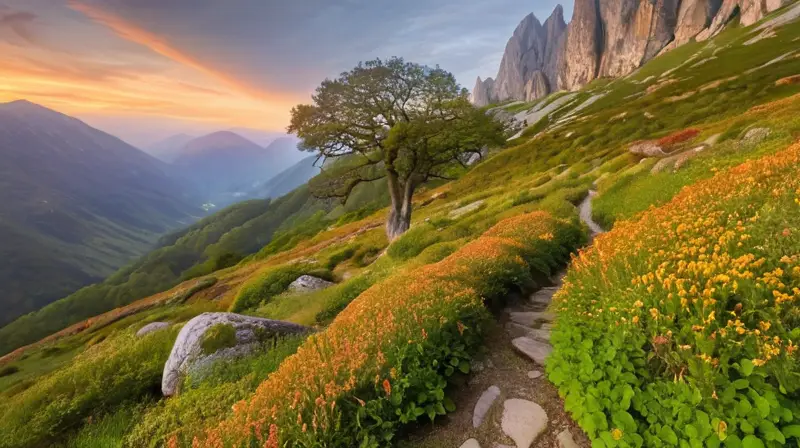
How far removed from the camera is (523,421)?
5473 millimetres

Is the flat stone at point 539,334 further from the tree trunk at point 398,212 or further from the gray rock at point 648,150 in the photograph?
the gray rock at point 648,150

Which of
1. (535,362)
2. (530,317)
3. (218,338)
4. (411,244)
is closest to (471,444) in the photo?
(535,362)

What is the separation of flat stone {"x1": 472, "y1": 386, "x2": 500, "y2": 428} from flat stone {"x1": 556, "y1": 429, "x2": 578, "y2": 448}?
1102 mm

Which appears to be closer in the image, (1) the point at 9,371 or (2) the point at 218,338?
(2) the point at 218,338

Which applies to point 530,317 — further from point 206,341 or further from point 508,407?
point 206,341

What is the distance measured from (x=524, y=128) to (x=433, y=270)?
155 metres

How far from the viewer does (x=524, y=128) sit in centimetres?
15188

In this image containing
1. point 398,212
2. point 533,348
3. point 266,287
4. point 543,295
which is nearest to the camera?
point 533,348

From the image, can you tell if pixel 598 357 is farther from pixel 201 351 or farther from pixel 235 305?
pixel 235 305

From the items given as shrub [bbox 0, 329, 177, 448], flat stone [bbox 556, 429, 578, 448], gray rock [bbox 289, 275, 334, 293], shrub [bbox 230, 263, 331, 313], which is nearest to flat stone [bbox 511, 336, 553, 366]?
flat stone [bbox 556, 429, 578, 448]

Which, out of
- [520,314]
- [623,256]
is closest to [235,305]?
[520,314]

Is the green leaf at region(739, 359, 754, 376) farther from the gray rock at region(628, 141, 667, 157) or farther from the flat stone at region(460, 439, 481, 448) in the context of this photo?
the gray rock at region(628, 141, 667, 157)

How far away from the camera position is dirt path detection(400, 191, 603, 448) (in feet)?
17.1

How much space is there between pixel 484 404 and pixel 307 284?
19.8m
